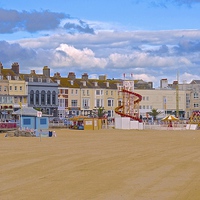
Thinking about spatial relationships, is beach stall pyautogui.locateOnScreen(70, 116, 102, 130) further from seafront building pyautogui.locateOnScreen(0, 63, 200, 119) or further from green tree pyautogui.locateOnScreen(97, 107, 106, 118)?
green tree pyautogui.locateOnScreen(97, 107, 106, 118)

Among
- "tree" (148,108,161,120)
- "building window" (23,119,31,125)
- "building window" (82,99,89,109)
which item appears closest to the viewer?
"building window" (23,119,31,125)

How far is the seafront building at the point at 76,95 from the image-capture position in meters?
94.9

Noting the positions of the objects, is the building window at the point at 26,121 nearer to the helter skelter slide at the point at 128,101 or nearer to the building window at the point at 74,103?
the helter skelter slide at the point at 128,101

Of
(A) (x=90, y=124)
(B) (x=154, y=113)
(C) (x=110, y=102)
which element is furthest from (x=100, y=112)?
(A) (x=90, y=124)

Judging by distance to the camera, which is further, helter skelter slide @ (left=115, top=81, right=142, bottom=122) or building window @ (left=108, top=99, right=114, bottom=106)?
building window @ (left=108, top=99, right=114, bottom=106)

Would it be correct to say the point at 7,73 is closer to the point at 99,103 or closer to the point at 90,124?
the point at 99,103

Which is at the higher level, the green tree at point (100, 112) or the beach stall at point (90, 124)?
the green tree at point (100, 112)

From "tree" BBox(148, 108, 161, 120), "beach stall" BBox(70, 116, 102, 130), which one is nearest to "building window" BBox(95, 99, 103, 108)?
"tree" BBox(148, 108, 161, 120)

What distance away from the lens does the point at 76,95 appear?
345ft

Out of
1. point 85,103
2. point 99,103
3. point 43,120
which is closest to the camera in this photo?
point 43,120

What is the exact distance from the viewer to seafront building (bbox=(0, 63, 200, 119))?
94938 millimetres

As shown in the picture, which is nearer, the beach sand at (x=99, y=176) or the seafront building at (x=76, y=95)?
the beach sand at (x=99, y=176)

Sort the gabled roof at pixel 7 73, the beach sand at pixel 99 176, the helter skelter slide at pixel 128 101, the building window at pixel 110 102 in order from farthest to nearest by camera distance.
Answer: the building window at pixel 110 102 → the gabled roof at pixel 7 73 → the helter skelter slide at pixel 128 101 → the beach sand at pixel 99 176

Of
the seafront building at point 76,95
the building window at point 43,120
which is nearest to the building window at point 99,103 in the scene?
the seafront building at point 76,95
